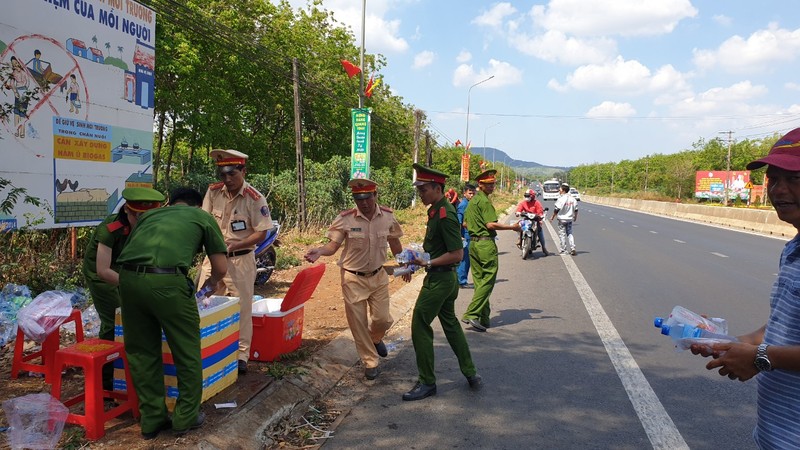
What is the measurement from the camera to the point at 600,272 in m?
11.0

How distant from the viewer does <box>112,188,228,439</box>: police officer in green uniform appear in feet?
10.6

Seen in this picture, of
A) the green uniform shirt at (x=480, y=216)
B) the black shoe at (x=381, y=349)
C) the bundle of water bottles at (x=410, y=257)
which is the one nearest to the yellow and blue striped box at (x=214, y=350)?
the bundle of water bottles at (x=410, y=257)

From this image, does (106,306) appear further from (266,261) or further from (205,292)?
(266,261)

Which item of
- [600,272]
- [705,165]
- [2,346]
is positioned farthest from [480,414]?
[705,165]

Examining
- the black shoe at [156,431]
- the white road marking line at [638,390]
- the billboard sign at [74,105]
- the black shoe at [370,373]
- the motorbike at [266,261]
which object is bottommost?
the black shoe at [370,373]

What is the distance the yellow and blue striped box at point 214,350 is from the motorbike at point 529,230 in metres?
9.09

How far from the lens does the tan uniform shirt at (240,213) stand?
473cm

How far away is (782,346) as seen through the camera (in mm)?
1819

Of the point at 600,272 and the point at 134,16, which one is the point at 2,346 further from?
the point at 600,272

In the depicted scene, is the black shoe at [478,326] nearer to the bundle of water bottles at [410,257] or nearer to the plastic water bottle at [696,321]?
the bundle of water bottles at [410,257]

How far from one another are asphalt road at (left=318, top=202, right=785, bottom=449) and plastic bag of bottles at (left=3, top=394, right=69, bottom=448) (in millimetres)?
1677

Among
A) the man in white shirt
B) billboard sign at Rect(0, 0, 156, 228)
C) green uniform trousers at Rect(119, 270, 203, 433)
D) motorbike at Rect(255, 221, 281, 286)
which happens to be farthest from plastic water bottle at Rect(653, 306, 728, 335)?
the man in white shirt

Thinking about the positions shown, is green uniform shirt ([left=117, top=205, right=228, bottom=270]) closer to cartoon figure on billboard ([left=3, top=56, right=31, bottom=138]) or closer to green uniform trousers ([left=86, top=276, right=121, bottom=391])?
green uniform trousers ([left=86, top=276, right=121, bottom=391])

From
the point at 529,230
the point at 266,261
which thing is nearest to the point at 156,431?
the point at 266,261
